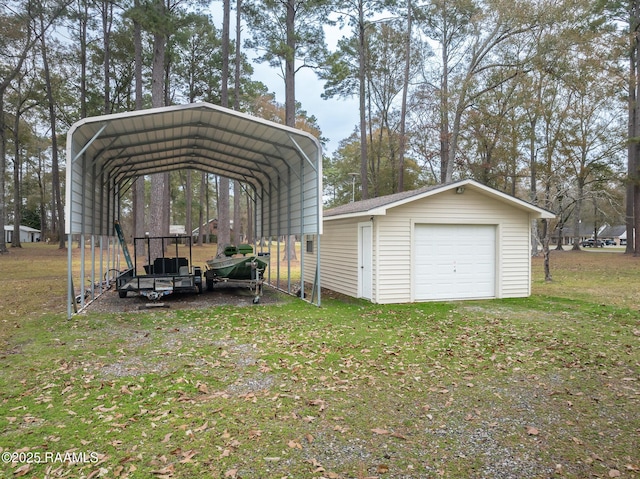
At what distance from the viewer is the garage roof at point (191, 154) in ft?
26.6

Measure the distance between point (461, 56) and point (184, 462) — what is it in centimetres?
2509

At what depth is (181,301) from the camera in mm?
10328

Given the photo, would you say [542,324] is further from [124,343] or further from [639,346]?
[124,343]

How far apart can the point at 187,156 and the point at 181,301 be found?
4.60 metres

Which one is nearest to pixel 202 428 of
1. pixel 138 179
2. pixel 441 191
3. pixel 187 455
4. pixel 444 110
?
pixel 187 455

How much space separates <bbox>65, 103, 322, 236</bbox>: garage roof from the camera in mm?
8094

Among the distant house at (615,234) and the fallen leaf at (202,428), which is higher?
the distant house at (615,234)

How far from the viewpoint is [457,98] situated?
74.1 feet

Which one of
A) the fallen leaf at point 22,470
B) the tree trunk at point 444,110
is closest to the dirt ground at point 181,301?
the fallen leaf at point 22,470

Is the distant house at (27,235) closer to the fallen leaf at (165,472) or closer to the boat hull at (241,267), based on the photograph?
the boat hull at (241,267)

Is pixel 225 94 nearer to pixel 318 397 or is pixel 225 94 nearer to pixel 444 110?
pixel 444 110

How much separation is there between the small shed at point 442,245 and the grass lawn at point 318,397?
207 cm

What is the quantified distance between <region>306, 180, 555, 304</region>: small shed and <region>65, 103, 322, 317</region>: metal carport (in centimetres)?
146

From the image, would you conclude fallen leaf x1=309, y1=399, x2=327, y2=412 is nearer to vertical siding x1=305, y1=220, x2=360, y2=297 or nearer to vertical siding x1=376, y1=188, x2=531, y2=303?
vertical siding x1=376, y1=188, x2=531, y2=303
